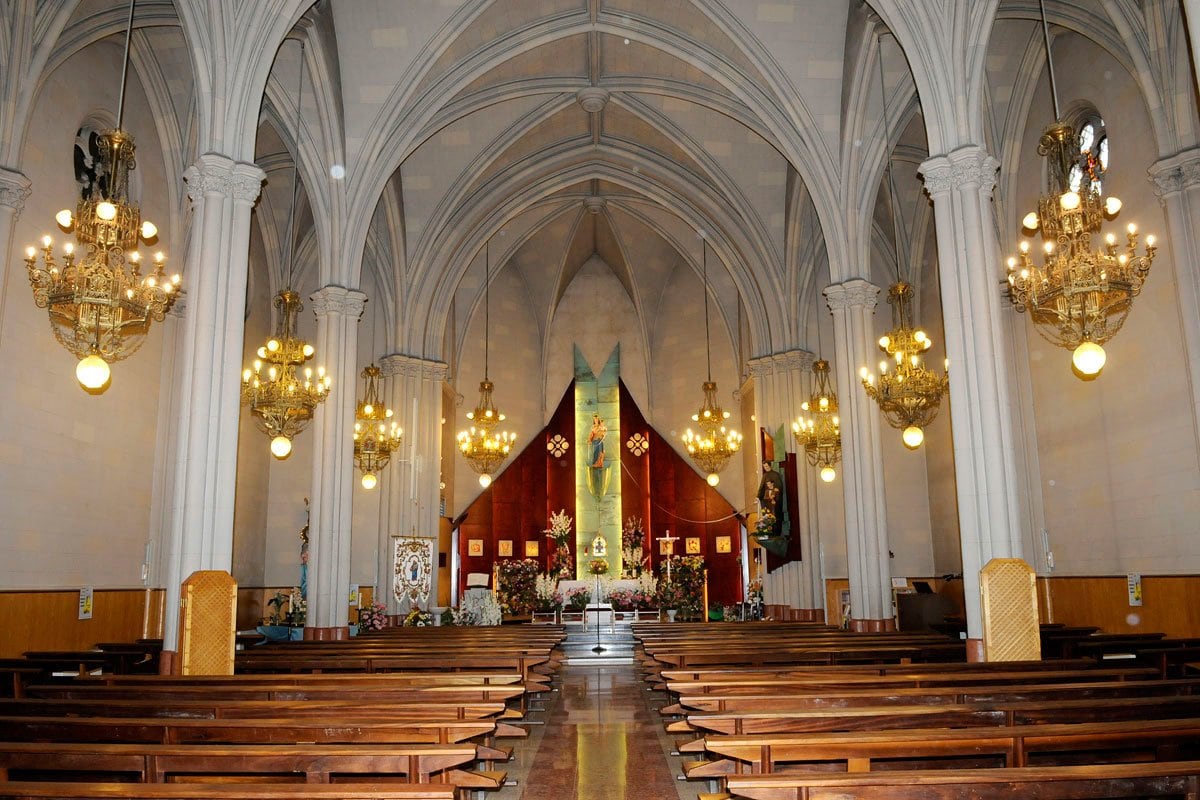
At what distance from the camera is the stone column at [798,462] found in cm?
2080

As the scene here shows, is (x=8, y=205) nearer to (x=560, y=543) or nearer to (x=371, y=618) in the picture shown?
(x=371, y=618)

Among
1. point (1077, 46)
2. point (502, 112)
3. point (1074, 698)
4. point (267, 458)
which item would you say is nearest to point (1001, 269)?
point (1077, 46)

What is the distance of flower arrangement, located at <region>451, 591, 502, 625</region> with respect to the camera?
21.0 metres

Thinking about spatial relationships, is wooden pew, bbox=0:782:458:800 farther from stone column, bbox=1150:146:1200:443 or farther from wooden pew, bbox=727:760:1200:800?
stone column, bbox=1150:146:1200:443

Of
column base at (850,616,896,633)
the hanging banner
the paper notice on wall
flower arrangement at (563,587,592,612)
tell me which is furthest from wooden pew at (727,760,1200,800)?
flower arrangement at (563,587,592,612)

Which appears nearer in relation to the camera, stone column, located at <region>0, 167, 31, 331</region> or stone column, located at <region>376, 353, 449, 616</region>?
stone column, located at <region>0, 167, 31, 331</region>

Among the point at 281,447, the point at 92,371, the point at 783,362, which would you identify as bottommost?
the point at 281,447

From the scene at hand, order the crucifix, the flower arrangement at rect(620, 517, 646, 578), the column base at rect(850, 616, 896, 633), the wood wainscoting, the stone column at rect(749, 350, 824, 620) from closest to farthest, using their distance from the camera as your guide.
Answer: the wood wainscoting, the column base at rect(850, 616, 896, 633), the stone column at rect(749, 350, 824, 620), the crucifix, the flower arrangement at rect(620, 517, 646, 578)

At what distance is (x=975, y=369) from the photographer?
1058cm

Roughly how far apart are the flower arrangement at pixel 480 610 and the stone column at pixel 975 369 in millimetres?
12701

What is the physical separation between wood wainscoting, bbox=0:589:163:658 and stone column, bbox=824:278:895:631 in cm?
1209

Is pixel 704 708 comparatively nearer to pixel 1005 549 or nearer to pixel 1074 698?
pixel 1074 698

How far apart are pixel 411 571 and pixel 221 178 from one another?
11.6 metres

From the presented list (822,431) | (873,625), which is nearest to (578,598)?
(822,431)
